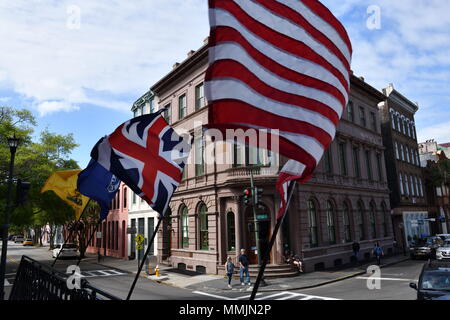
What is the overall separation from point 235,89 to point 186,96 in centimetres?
2465

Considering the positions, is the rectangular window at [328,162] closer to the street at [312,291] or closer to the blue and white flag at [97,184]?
the street at [312,291]

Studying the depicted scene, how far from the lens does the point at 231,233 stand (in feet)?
75.2

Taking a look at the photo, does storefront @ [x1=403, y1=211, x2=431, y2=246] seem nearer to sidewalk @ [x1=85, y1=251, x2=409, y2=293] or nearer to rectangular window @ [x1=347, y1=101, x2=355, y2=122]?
rectangular window @ [x1=347, y1=101, x2=355, y2=122]

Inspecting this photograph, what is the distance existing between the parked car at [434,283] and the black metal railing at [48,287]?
9.26 m

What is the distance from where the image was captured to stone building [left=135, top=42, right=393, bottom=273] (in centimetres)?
2234

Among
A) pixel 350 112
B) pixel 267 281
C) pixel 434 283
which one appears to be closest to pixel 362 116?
pixel 350 112

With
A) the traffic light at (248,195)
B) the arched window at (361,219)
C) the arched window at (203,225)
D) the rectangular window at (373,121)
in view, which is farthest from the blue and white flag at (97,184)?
the rectangular window at (373,121)

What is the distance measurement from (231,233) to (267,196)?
3678 mm

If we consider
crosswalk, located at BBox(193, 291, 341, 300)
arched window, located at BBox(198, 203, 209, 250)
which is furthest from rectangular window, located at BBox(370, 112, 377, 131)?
crosswalk, located at BBox(193, 291, 341, 300)

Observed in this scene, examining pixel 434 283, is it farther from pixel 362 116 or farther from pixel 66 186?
pixel 362 116

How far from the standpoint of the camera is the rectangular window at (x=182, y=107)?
93.9ft

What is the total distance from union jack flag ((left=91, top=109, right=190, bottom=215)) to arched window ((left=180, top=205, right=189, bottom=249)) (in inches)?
791
